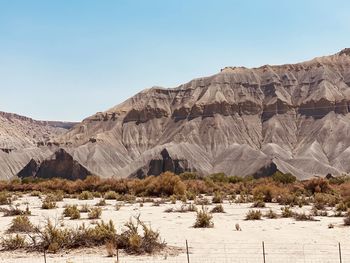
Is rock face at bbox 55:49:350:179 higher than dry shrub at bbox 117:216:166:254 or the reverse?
higher

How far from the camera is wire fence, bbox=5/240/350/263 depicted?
13.5m

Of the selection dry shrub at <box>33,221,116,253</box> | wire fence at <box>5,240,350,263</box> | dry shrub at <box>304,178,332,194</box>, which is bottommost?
dry shrub at <box>304,178,332,194</box>

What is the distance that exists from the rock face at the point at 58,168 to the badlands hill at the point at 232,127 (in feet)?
3.73

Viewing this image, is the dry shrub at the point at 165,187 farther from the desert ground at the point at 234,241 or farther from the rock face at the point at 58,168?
the rock face at the point at 58,168

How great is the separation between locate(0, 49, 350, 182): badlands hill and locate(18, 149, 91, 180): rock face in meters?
1.14

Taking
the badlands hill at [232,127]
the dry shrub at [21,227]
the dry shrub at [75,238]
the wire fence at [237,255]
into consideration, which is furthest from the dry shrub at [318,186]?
the badlands hill at [232,127]

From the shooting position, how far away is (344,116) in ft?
353

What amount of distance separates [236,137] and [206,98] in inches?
708

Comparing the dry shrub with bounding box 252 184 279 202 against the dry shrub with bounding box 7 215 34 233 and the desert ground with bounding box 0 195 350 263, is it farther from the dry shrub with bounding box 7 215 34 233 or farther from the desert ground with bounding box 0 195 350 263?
the dry shrub with bounding box 7 215 34 233

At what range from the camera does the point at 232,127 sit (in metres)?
113

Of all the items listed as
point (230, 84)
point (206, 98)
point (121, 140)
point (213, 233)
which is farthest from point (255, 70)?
point (213, 233)

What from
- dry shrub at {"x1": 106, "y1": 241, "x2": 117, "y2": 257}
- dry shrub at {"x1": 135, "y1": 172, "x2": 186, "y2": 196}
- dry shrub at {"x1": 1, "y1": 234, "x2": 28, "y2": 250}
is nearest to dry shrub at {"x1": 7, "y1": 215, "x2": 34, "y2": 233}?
dry shrub at {"x1": 1, "y1": 234, "x2": 28, "y2": 250}

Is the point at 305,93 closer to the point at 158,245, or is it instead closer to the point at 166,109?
the point at 166,109

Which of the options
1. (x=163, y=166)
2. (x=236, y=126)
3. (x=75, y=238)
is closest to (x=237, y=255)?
(x=75, y=238)
